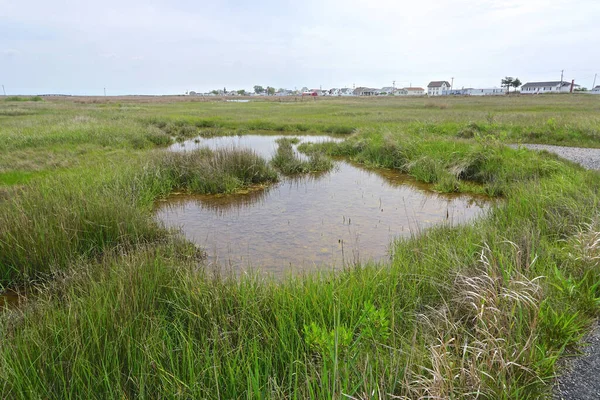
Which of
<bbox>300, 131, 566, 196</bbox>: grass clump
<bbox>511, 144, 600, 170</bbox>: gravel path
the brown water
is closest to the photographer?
the brown water

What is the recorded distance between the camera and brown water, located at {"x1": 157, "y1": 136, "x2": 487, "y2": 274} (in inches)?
233

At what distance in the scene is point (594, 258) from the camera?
358 cm

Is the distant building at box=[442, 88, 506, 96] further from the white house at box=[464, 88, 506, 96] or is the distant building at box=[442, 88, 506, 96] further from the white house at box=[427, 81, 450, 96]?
the white house at box=[427, 81, 450, 96]

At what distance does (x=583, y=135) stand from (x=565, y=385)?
17.2 metres

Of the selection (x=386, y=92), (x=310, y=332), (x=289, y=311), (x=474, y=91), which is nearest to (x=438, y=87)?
(x=474, y=91)

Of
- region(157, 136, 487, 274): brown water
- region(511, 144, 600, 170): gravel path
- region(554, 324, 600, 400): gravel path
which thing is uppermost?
region(511, 144, 600, 170): gravel path

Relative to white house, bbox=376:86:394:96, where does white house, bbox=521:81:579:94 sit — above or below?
below

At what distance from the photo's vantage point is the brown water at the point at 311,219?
5906 mm

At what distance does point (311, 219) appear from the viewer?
25.5 ft

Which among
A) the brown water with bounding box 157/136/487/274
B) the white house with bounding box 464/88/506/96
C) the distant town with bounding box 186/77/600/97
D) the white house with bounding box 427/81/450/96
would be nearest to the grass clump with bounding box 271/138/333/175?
the brown water with bounding box 157/136/487/274

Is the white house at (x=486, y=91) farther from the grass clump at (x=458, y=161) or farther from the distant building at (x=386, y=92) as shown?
the grass clump at (x=458, y=161)

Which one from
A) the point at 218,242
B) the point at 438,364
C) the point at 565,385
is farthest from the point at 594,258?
the point at 218,242

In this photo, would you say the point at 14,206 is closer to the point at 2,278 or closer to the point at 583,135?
the point at 2,278

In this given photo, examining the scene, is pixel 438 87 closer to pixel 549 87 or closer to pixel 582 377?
pixel 549 87
